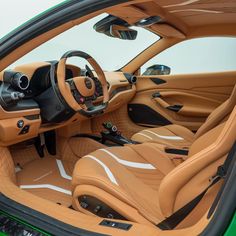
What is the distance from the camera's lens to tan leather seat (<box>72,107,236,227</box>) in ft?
4.01

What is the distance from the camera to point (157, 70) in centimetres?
320

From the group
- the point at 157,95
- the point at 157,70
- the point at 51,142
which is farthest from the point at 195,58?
the point at 51,142

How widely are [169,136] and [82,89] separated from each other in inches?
29.1

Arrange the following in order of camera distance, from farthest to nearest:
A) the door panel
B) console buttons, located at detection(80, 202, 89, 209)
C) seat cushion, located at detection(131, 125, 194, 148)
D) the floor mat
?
the door panel
seat cushion, located at detection(131, 125, 194, 148)
the floor mat
console buttons, located at detection(80, 202, 89, 209)

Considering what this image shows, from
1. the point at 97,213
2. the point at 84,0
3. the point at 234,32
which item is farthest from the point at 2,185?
the point at 234,32

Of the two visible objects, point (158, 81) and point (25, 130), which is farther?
point (158, 81)

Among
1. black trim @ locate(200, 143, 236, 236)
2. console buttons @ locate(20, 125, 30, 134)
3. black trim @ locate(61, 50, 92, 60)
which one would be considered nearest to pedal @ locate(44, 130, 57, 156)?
console buttons @ locate(20, 125, 30, 134)

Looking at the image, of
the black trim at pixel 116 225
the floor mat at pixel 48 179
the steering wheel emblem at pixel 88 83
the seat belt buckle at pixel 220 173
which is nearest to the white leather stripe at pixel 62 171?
the floor mat at pixel 48 179

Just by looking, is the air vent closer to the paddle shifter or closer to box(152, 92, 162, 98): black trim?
box(152, 92, 162, 98): black trim

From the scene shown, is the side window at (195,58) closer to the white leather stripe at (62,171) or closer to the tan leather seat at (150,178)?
the white leather stripe at (62,171)

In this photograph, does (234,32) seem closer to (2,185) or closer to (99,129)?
(99,129)

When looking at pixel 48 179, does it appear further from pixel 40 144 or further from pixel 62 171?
pixel 40 144

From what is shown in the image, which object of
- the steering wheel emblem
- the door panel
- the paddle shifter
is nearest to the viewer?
the steering wheel emblem

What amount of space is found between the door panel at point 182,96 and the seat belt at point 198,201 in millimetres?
1711
